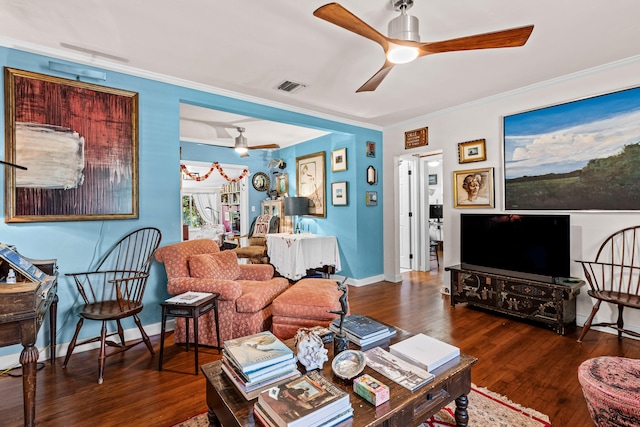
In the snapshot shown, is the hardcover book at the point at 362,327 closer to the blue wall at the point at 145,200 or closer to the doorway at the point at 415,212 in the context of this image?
the blue wall at the point at 145,200

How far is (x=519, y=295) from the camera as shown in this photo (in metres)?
3.24

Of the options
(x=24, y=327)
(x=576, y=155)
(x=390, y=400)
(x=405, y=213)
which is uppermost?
(x=576, y=155)

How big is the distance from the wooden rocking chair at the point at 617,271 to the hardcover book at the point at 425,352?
80.8 inches

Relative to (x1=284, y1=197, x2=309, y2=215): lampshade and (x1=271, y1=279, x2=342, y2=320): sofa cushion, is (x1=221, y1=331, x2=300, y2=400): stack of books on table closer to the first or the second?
(x1=271, y1=279, x2=342, y2=320): sofa cushion

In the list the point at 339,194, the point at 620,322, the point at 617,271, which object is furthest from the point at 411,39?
the point at 339,194

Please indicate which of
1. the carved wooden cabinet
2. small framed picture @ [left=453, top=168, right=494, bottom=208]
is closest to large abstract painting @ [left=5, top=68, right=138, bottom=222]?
the carved wooden cabinet

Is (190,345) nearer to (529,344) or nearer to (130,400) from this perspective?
(130,400)

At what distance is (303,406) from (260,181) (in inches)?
241

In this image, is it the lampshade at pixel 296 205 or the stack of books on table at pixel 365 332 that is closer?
the stack of books on table at pixel 365 332

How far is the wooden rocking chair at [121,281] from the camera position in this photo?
2463mm

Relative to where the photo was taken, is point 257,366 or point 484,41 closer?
point 257,366

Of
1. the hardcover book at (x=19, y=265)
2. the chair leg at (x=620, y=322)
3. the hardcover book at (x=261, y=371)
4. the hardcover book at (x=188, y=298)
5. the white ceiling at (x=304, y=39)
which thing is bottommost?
the chair leg at (x=620, y=322)

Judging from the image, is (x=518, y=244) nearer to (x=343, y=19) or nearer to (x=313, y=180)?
(x=343, y=19)

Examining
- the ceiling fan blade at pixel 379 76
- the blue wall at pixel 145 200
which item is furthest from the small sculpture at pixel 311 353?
the blue wall at pixel 145 200
